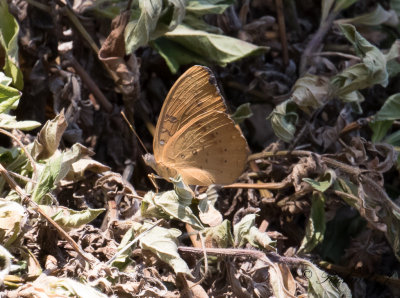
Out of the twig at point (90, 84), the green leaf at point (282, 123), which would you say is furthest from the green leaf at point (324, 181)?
the twig at point (90, 84)

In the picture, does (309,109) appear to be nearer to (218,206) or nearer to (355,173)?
(355,173)

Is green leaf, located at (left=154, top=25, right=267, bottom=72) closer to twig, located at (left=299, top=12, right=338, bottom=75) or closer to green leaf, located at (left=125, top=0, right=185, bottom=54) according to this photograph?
green leaf, located at (left=125, top=0, right=185, bottom=54)

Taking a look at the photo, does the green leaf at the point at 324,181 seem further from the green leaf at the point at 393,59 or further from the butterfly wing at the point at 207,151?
the green leaf at the point at 393,59

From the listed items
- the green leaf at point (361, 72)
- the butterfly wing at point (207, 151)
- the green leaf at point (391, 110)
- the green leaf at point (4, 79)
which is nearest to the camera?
the green leaf at point (4, 79)

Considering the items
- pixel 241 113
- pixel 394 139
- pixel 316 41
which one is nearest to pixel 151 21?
pixel 241 113

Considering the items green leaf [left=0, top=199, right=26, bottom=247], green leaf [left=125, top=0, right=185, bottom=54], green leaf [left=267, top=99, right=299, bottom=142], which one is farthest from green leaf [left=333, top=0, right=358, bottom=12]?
green leaf [left=0, top=199, right=26, bottom=247]

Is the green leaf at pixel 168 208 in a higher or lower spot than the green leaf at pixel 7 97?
lower

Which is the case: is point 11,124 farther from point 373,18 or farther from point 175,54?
point 373,18
